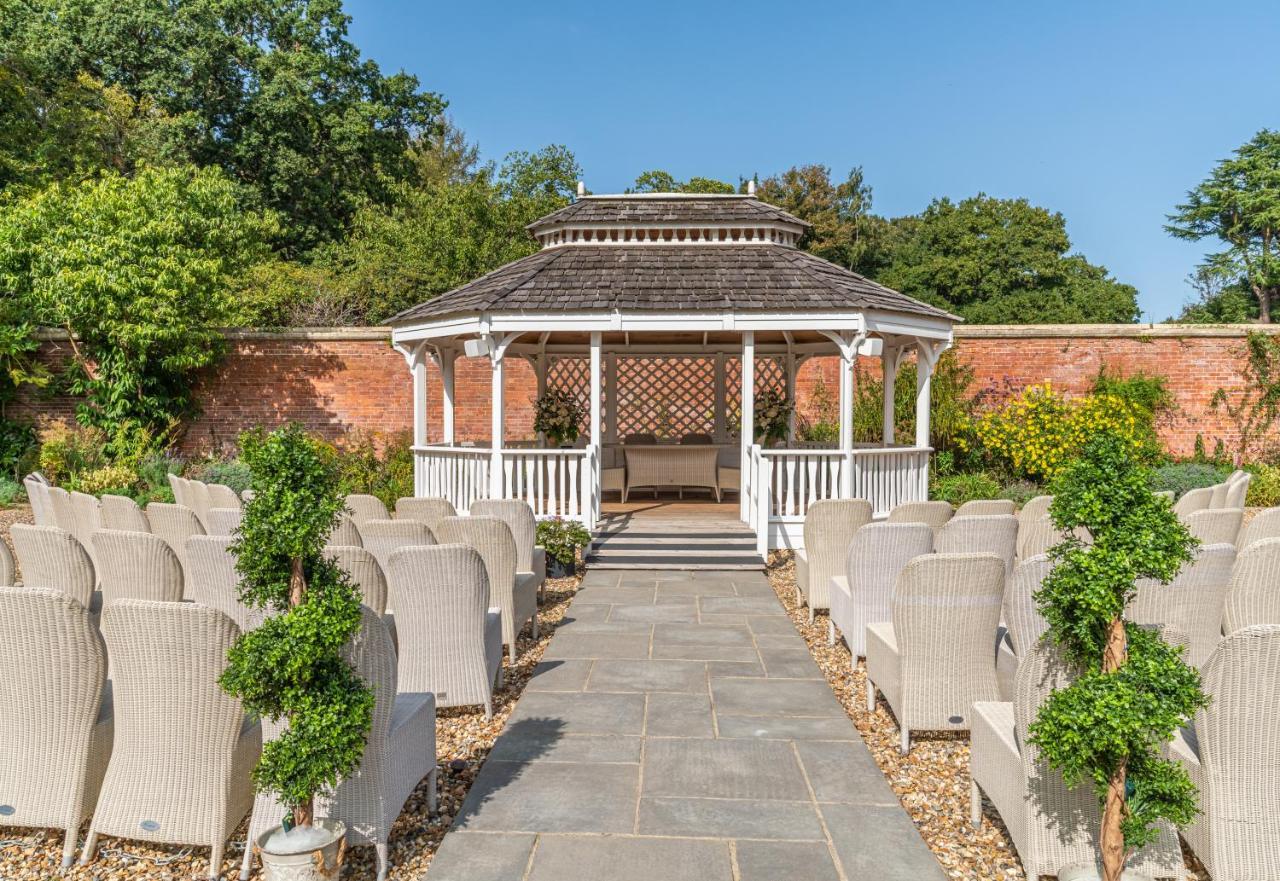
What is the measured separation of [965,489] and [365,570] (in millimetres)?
10984

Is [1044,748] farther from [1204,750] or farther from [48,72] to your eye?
[48,72]

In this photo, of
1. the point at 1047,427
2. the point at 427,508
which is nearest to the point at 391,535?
the point at 427,508

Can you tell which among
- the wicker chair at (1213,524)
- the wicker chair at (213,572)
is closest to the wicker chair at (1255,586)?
the wicker chair at (1213,524)

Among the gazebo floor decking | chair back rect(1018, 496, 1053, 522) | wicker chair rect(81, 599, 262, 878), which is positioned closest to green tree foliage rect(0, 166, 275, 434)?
the gazebo floor decking

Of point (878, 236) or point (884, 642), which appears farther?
point (878, 236)

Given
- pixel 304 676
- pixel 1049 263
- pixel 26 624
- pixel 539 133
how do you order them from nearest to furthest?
pixel 304 676, pixel 26 624, pixel 539 133, pixel 1049 263

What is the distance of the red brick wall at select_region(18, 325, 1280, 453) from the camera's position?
49.2ft

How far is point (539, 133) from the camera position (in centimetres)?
2977

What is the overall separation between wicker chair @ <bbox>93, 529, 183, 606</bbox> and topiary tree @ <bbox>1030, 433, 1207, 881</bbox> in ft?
16.1

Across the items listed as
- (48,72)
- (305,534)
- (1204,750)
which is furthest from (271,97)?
(1204,750)

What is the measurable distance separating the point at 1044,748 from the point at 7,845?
13.1 feet

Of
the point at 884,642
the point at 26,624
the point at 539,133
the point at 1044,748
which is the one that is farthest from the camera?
the point at 539,133

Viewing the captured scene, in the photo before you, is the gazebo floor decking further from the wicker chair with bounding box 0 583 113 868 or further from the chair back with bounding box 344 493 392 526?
the wicker chair with bounding box 0 583 113 868

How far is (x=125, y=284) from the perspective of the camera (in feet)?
44.2
